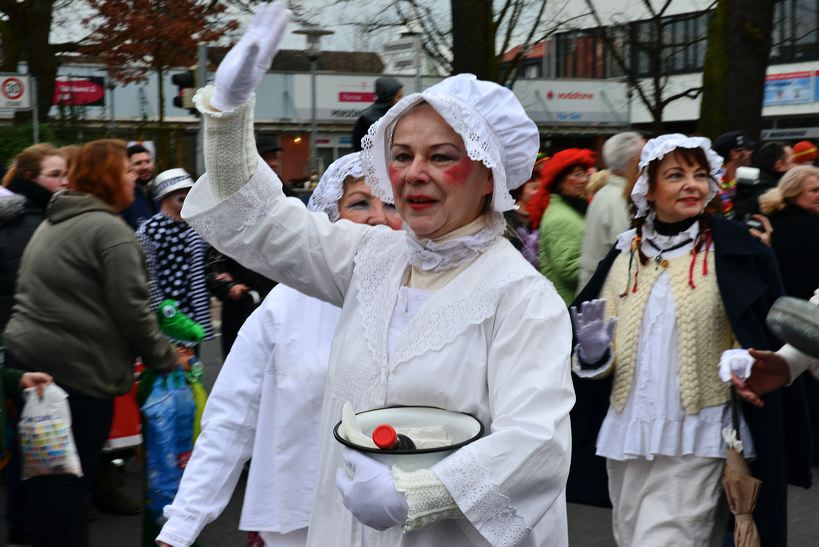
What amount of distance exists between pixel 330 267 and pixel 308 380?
2.43ft

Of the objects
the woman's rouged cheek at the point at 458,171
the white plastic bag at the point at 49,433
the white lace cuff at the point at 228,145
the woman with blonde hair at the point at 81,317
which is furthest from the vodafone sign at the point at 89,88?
the woman's rouged cheek at the point at 458,171

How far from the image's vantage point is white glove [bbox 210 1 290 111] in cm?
225

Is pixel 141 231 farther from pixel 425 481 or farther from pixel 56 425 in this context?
pixel 425 481

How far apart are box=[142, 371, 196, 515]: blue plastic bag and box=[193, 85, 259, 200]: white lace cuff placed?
3.17m

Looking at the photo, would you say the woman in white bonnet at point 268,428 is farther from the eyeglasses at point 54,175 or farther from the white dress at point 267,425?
the eyeglasses at point 54,175

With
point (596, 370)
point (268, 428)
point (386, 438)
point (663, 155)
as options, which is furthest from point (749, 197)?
point (386, 438)

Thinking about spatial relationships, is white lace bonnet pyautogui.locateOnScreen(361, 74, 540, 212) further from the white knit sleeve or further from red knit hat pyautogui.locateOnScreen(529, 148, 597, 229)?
red knit hat pyautogui.locateOnScreen(529, 148, 597, 229)

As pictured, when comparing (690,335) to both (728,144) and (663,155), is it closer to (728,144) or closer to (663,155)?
(663,155)

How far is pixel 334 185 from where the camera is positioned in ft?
11.8

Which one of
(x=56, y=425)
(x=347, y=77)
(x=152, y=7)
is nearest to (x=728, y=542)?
(x=56, y=425)

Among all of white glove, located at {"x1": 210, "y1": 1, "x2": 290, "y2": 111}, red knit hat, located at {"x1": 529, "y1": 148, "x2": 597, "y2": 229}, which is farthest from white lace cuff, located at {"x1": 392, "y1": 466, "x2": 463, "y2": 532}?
red knit hat, located at {"x1": 529, "y1": 148, "x2": 597, "y2": 229}

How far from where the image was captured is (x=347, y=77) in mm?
36375

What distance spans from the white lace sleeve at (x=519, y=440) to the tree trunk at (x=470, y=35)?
1052 centimetres

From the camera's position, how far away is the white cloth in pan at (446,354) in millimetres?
2215
